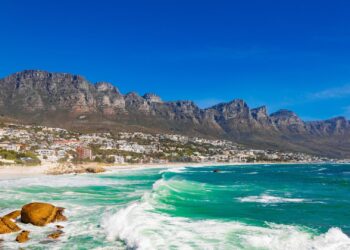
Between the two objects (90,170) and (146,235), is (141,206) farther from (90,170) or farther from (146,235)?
(90,170)

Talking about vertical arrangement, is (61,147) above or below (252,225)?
above

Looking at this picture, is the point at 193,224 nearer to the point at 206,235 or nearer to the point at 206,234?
the point at 206,234

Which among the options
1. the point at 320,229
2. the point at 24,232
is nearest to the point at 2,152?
the point at 24,232

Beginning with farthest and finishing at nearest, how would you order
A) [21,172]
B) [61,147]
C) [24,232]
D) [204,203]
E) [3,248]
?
[61,147], [21,172], [204,203], [24,232], [3,248]

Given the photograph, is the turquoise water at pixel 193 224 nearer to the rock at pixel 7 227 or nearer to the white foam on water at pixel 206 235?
the white foam on water at pixel 206 235

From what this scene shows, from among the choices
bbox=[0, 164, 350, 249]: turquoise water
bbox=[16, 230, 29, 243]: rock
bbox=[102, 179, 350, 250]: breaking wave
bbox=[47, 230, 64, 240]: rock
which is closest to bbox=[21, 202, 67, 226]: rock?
bbox=[0, 164, 350, 249]: turquoise water
